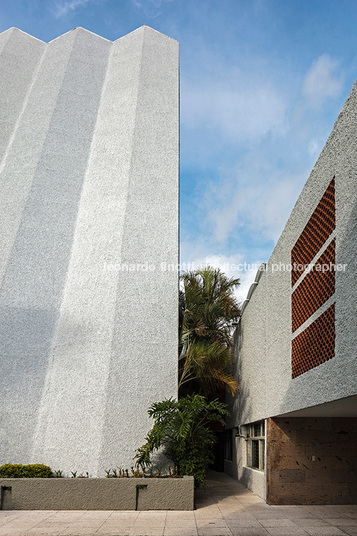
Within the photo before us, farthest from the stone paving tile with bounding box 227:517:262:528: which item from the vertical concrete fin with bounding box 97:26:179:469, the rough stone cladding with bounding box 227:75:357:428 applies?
the vertical concrete fin with bounding box 97:26:179:469

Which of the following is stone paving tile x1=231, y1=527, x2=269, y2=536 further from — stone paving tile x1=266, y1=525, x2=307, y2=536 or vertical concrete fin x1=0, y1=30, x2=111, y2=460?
vertical concrete fin x1=0, y1=30, x2=111, y2=460

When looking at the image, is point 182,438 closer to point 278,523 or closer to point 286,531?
point 278,523

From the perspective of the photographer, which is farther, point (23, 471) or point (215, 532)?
point (23, 471)

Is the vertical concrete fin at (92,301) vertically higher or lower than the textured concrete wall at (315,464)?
higher

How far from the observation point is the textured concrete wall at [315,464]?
8.98 meters

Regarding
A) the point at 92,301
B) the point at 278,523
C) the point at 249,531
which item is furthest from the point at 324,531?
the point at 92,301

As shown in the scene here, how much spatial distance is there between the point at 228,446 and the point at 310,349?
12.4 m

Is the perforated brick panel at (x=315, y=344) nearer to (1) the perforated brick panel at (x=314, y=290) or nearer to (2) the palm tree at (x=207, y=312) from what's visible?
(1) the perforated brick panel at (x=314, y=290)

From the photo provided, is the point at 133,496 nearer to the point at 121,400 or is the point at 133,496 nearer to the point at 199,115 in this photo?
the point at 121,400

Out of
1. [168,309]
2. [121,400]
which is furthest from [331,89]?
[121,400]

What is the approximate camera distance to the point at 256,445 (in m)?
11.8

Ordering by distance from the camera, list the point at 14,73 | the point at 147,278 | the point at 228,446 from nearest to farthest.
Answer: the point at 147,278
the point at 14,73
the point at 228,446

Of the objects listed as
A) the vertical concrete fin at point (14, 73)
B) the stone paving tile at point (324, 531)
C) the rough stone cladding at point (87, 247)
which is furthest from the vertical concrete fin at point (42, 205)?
the stone paving tile at point (324, 531)

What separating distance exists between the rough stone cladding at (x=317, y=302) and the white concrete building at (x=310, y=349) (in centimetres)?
1
